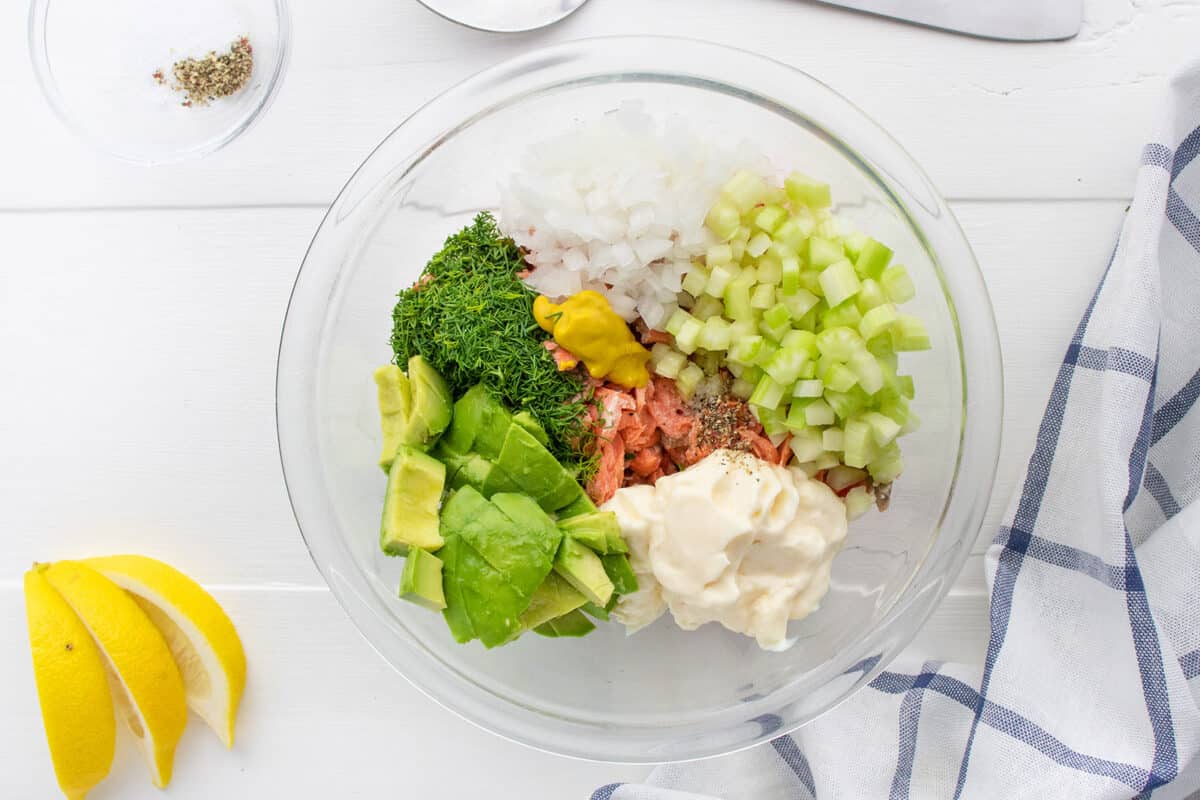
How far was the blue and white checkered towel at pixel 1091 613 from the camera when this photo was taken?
5.58ft

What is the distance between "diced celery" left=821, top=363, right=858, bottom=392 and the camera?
1.56 metres

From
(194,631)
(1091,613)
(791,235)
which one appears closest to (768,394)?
(791,235)

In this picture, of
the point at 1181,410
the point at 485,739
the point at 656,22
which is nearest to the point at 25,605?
the point at 485,739

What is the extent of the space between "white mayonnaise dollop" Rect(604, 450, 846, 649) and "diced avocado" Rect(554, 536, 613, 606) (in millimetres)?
96

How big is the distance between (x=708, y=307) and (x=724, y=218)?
0.15 m

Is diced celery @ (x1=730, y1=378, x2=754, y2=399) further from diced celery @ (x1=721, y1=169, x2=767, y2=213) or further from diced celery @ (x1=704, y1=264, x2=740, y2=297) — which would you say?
diced celery @ (x1=721, y1=169, x2=767, y2=213)

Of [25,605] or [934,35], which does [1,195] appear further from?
[934,35]

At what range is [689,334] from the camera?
5.35 feet

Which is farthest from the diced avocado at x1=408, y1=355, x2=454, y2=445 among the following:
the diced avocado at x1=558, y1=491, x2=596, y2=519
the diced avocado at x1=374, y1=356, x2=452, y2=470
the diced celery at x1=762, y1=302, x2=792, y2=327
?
the diced celery at x1=762, y1=302, x2=792, y2=327

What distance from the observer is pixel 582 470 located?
1646mm

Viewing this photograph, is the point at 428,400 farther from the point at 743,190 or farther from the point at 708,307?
the point at 743,190

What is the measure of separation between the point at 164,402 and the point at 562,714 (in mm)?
1035

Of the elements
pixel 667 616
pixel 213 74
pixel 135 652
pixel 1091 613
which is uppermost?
pixel 213 74

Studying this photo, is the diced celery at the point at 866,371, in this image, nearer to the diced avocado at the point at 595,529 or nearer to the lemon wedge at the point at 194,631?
the diced avocado at the point at 595,529
